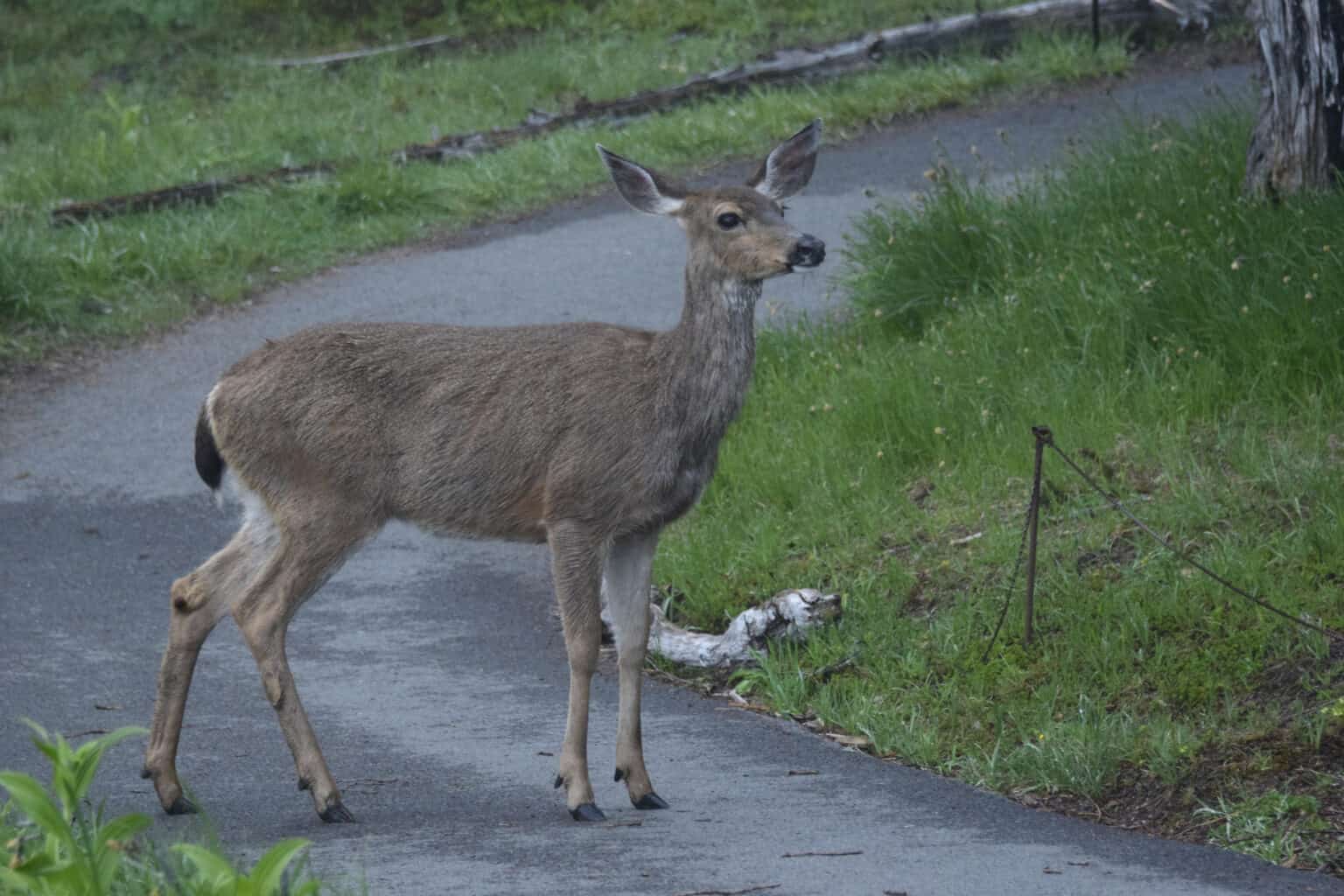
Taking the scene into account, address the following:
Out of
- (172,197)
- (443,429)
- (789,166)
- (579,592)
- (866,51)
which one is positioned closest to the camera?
(579,592)

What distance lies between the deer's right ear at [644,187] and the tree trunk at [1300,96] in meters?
3.61

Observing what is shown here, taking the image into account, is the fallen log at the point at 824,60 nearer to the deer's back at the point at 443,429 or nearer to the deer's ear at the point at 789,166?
the deer's ear at the point at 789,166

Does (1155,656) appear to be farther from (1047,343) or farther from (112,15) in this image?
(112,15)

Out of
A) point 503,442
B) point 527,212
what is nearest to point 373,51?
point 527,212

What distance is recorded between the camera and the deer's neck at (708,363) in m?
6.36

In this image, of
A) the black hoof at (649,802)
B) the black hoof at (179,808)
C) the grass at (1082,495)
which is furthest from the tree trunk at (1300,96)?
the black hoof at (179,808)

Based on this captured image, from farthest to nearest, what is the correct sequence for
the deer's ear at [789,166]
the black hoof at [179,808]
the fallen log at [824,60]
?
1. the fallen log at [824,60]
2. the deer's ear at [789,166]
3. the black hoof at [179,808]

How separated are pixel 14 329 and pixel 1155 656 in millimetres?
7278

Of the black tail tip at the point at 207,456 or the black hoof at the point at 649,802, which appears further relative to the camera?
the black tail tip at the point at 207,456

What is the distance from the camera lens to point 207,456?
6.58m

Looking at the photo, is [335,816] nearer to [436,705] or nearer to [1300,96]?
[436,705]

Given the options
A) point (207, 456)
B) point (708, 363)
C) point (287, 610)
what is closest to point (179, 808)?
point (287, 610)

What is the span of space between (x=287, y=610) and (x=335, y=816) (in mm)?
681

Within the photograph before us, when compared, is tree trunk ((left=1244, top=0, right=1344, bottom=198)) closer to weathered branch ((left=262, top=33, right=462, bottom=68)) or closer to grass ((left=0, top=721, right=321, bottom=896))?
grass ((left=0, top=721, right=321, bottom=896))
